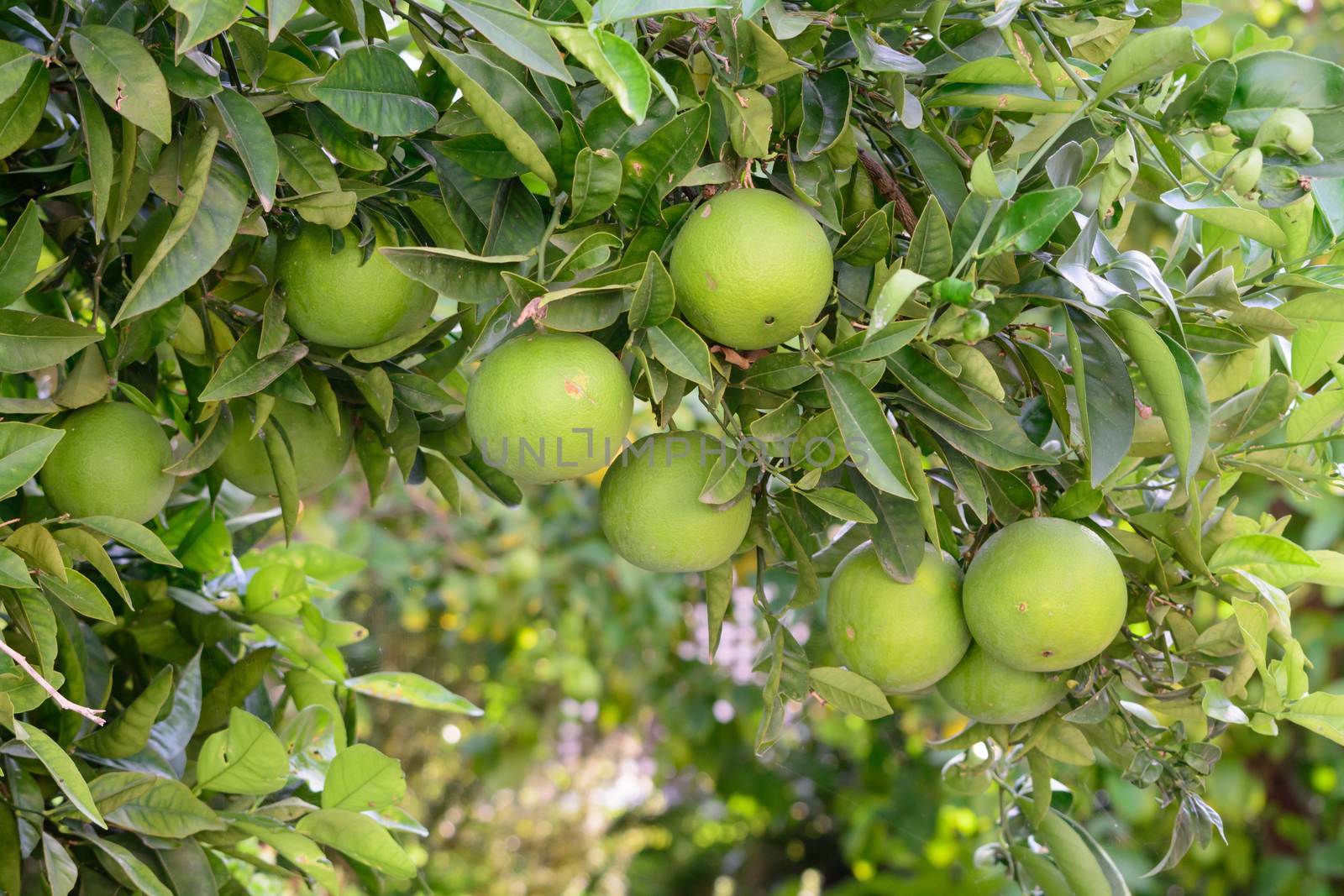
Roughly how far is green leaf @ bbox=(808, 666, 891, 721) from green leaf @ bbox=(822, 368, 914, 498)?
236 mm

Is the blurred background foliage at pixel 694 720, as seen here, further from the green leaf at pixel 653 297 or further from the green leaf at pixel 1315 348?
the green leaf at pixel 653 297

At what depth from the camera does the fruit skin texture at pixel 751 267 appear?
631 mm

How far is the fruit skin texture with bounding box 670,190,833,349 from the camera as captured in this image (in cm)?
63

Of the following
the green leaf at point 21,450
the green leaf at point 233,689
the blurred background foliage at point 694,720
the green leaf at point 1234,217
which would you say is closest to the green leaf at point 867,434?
the green leaf at point 1234,217

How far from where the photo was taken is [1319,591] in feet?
7.54

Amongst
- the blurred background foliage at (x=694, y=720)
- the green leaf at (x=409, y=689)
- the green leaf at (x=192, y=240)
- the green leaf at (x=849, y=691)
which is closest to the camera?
the green leaf at (x=192, y=240)

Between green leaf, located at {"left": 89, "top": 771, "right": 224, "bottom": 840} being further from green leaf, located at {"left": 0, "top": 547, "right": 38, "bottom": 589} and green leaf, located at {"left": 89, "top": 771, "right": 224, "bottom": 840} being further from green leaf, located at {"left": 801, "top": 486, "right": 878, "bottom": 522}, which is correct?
green leaf, located at {"left": 801, "top": 486, "right": 878, "bottom": 522}

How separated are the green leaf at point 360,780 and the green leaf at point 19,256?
39cm

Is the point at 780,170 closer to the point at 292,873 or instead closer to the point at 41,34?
the point at 41,34

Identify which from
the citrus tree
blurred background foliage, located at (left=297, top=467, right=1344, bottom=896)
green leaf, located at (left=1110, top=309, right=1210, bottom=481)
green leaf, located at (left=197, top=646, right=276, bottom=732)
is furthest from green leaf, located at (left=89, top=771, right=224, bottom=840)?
blurred background foliage, located at (left=297, top=467, right=1344, bottom=896)

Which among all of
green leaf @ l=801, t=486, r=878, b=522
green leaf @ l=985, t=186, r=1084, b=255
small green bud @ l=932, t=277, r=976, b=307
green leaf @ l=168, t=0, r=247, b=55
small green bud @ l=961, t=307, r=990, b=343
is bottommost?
green leaf @ l=801, t=486, r=878, b=522

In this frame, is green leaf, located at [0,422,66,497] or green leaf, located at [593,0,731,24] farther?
green leaf, located at [0,422,66,497]

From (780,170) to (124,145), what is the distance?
391 mm

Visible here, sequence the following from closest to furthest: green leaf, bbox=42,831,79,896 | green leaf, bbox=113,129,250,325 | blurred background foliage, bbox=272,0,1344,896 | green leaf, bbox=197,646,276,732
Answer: green leaf, bbox=113,129,250,325 < green leaf, bbox=42,831,79,896 < green leaf, bbox=197,646,276,732 < blurred background foliage, bbox=272,0,1344,896
